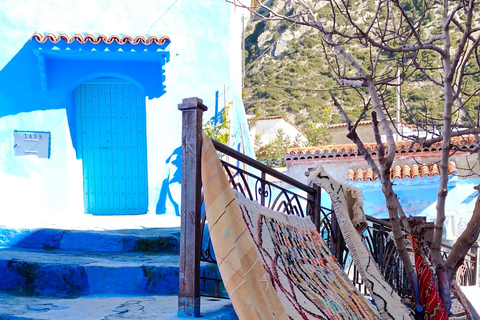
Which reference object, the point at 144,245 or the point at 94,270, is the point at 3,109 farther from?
the point at 94,270

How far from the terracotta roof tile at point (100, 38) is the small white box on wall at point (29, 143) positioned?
4.54 feet

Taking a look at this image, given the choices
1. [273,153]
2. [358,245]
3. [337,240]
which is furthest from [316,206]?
[273,153]

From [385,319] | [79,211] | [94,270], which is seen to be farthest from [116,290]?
[79,211]

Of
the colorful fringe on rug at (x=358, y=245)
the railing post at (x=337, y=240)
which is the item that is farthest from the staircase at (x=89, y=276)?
the railing post at (x=337, y=240)

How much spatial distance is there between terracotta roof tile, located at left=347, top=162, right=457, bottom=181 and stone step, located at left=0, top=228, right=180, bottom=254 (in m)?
7.51

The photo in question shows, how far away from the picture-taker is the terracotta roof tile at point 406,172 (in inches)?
453

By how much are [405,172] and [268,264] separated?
9476mm

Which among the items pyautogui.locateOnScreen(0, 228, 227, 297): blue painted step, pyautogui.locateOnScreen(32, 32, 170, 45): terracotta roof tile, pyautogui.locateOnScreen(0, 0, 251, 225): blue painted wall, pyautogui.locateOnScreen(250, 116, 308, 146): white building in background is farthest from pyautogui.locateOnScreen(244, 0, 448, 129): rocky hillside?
pyautogui.locateOnScreen(0, 228, 227, 297): blue painted step

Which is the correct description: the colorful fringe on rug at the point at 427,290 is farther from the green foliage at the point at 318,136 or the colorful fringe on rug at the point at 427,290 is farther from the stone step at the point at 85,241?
the green foliage at the point at 318,136

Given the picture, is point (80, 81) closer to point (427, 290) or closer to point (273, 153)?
point (427, 290)

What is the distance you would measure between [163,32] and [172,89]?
90 centimetres

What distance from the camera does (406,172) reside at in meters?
11.7

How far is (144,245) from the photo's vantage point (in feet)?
16.7

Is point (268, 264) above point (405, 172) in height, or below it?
below
